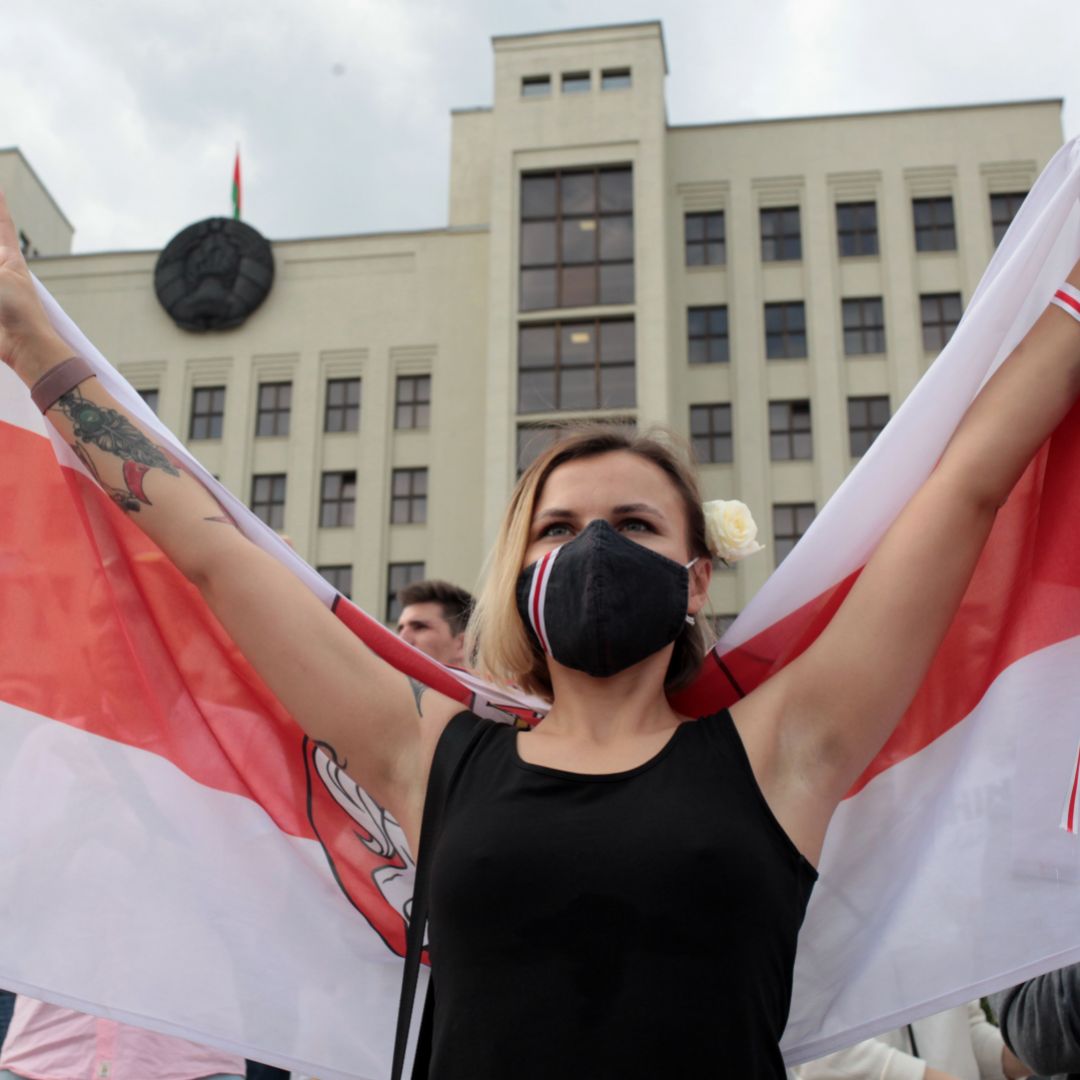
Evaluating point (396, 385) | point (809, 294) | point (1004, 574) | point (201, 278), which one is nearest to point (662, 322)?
point (809, 294)

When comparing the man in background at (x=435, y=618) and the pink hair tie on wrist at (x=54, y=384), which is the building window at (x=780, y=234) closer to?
the man in background at (x=435, y=618)

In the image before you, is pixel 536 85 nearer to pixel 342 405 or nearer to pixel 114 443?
pixel 342 405

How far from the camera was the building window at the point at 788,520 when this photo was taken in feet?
93.0

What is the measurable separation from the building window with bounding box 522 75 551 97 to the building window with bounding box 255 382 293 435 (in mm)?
9446

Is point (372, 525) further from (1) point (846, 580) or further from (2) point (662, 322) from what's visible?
(1) point (846, 580)

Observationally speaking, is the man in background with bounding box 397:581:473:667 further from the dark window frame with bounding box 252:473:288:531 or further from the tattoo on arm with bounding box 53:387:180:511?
the dark window frame with bounding box 252:473:288:531

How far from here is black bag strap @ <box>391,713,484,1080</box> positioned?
90.7 inches

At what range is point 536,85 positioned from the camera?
3138cm

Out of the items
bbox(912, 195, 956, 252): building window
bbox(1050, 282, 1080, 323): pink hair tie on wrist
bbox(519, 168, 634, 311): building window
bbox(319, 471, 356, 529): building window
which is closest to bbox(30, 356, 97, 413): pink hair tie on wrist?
bbox(1050, 282, 1080, 323): pink hair tie on wrist

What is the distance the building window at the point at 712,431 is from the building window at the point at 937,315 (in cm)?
494

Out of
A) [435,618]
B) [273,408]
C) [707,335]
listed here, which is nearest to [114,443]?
[435,618]

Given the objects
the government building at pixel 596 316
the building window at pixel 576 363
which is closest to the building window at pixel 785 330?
the government building at pixel 596 316

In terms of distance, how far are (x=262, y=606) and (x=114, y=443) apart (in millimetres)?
540

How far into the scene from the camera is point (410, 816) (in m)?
2.39
